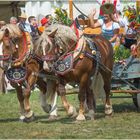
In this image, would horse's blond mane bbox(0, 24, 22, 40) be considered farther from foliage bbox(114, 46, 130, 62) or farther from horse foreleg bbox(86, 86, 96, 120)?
foliage bbox(114, 46, 130, 62)

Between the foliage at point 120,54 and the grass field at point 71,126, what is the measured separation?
1.00 m

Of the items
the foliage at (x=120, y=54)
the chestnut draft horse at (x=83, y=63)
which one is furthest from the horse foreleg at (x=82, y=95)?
the foliage at (x=120, y=54)

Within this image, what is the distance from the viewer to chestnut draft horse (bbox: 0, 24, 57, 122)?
31.9ft

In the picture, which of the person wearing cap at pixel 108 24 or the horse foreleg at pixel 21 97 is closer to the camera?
the horse foreleg at pixel 21 97

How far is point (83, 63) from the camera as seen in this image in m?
10.1

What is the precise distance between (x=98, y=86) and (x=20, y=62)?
1.94m

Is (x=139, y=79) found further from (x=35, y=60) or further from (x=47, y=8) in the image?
(x=47, y=8)

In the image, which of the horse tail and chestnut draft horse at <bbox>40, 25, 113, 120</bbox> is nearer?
chestnut draft horse at <bbox>40, 25, 113, 120</bbox>

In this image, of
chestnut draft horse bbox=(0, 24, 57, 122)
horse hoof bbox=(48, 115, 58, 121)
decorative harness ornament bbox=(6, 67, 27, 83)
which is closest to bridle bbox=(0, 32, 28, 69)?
chestnut draft horse bbox=(0, 24, 57, 122)

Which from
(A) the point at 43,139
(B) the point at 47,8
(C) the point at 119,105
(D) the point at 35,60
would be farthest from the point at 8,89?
(A) the point at 43,139

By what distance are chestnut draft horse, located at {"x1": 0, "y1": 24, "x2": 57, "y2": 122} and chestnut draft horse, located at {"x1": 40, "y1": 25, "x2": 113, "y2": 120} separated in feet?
1.00

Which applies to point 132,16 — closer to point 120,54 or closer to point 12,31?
point 120,54

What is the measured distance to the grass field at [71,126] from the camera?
28.2ft

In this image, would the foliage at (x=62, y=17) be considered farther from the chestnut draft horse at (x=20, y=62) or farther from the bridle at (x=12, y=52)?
the bridle at (x=12, y=52)
